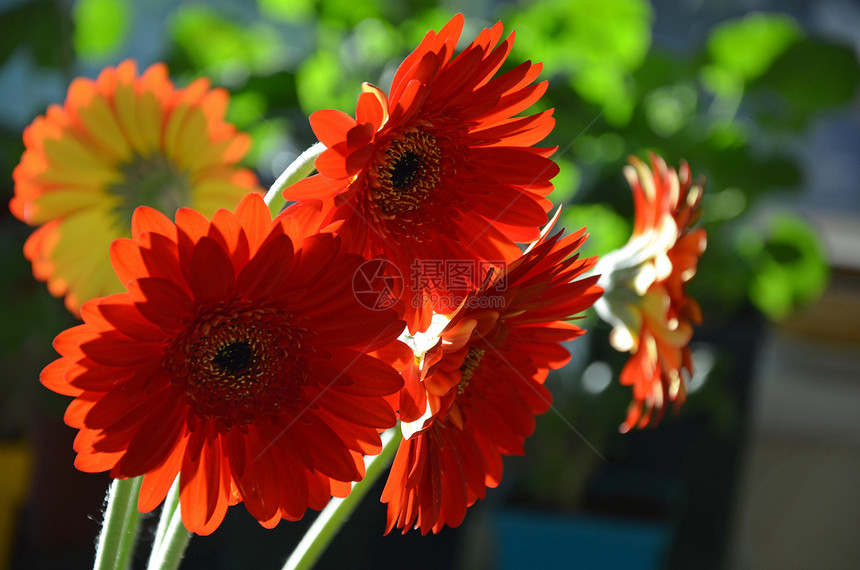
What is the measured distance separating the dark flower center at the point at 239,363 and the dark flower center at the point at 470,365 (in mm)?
63

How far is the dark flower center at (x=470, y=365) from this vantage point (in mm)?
297

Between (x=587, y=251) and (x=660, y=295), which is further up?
(x=660, y=295)

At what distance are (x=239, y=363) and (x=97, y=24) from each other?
3.27 feet

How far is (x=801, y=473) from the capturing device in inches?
50.2

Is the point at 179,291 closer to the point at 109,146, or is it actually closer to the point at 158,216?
the point at 158,216

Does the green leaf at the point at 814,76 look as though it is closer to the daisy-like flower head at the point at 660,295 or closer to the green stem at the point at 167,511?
the daisy-like flower head at the point at 660,295

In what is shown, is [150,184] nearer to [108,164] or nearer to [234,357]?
[108,164]

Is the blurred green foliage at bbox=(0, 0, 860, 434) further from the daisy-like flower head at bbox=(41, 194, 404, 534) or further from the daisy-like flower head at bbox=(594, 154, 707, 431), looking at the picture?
the daisy-like flower head at bbox=(41, 194, 404, 534)

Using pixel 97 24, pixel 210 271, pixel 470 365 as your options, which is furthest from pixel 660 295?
pixel 97 24

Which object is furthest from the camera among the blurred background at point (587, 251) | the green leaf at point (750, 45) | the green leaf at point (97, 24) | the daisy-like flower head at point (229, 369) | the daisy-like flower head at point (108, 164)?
the green leaf at point (97, 24)

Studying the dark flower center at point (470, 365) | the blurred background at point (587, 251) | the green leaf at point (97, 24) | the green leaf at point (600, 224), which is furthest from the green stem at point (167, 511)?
the green leaf at point (97, 24)

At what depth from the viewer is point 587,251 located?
0.89 metres

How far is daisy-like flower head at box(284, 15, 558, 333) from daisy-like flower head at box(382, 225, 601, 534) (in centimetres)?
2

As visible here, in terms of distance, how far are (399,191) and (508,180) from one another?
4 centimetres
